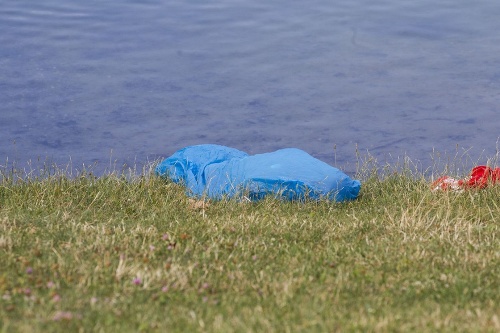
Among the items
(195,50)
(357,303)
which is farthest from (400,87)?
(357,303)

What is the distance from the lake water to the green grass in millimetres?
4610

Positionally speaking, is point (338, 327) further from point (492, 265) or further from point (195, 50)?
point (195, 50)

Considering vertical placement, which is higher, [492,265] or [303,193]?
[492,265]

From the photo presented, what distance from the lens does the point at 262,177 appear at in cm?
A: 893

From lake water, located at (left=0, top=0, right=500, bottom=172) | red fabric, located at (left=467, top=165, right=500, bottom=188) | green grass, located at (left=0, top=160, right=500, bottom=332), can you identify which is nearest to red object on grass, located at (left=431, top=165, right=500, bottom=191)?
red fabric, located at (left=467, top=165, right=500, bottom=188)

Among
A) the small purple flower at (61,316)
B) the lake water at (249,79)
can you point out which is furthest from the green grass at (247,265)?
the lake water at (249,79)

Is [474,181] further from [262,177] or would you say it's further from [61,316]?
[61,316]

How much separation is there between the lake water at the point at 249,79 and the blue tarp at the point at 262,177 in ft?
9.90

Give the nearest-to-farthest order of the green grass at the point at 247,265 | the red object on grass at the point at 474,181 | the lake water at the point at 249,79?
the green grass at the point at 247,265 → the red object on grass at the point at 474,181 → the lake water at the point at 249,79

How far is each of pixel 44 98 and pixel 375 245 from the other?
1039cm

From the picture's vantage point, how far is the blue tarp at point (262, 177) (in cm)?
881

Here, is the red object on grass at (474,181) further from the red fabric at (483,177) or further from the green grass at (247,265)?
the green grass at (247,265)

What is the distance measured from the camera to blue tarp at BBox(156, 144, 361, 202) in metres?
8.81

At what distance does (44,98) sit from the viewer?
15742 millimetres
